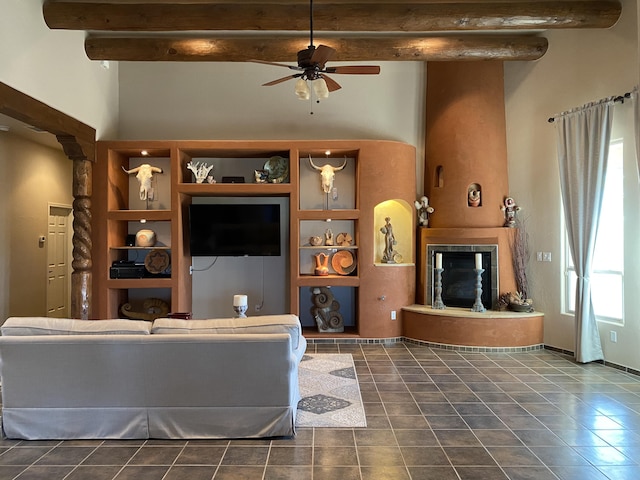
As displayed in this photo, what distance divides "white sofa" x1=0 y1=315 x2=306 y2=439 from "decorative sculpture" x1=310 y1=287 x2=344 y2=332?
2.97 meters

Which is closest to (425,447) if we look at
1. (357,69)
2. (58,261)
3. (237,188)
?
(357,69)

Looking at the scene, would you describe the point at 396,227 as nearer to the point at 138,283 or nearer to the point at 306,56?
the point at 306,56

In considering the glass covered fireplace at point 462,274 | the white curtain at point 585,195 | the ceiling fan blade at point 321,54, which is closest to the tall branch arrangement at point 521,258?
the glass covered fireplace at point 462,274

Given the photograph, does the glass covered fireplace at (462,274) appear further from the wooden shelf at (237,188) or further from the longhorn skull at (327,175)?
the wooden shelf at (237,188)

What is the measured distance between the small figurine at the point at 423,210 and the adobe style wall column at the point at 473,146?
6.0 inches

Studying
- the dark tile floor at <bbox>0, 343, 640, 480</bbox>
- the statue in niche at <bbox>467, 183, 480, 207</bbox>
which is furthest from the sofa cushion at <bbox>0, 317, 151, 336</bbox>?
the statue in niche at <bbox>467, 183, 480, 207</bbox>

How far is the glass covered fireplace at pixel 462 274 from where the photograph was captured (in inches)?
225

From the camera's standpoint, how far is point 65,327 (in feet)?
9.76

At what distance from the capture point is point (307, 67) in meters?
3.56

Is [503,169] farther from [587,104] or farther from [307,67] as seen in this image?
[307,67]

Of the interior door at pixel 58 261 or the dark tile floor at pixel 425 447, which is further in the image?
the interior door at pixel 58 261

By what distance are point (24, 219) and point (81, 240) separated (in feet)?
4.38

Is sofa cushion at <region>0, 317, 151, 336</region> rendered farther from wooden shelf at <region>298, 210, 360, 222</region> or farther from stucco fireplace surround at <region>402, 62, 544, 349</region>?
stucco fireplace surround at <region>402, 62, 544, 349</region>

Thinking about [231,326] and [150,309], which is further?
[150,309]
